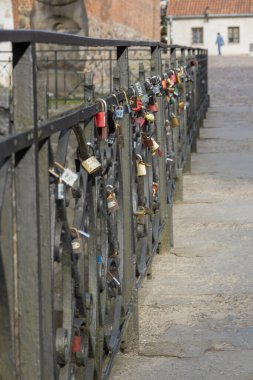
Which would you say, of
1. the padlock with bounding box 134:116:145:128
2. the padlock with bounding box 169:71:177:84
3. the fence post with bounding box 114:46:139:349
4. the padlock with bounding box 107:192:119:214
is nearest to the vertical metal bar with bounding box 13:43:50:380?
the padlock with bounding box 107:192:119:214

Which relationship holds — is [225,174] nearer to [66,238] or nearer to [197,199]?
[197,199]

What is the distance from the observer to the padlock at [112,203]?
139 inches

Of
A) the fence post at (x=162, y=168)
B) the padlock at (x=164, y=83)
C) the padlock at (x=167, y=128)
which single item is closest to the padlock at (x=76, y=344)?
the fence post at (x=162, y=168)

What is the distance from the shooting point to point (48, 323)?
2.44 meters

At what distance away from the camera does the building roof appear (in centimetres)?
6681

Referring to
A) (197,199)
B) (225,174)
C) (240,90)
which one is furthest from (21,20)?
(197,199)

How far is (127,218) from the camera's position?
409 centimetres

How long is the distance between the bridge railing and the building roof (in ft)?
207

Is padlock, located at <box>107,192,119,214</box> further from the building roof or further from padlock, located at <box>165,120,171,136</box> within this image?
the building roof

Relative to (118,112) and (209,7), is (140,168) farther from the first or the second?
(209,7)

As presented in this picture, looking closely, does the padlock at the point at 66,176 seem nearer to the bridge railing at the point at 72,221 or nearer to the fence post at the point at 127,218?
the bridge railing at the point at 72,221

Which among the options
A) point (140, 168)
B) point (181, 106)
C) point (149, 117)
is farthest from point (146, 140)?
point (181, 106)

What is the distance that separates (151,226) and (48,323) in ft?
8.62

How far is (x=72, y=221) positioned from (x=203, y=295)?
80.4 inches
